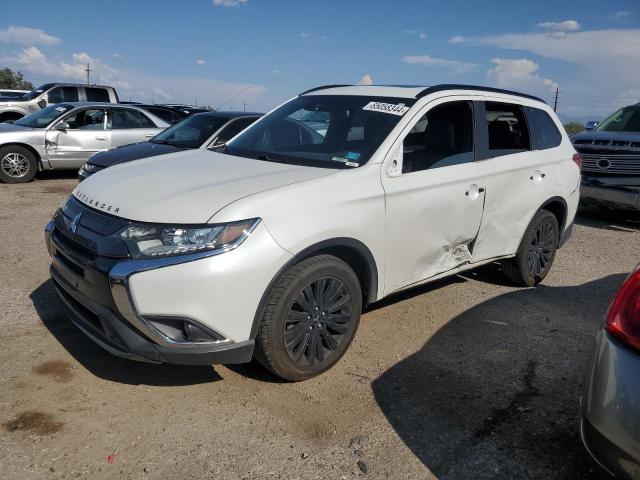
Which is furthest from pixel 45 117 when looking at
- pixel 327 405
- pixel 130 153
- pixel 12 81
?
pixel 12 81

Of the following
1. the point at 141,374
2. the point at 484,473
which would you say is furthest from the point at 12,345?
the point at 484,473

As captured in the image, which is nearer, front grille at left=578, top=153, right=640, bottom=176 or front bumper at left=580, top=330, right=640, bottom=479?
front bumper at left=580, top=330, right=640, bottom=479

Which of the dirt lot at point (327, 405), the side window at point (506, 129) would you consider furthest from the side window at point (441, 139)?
the dirt lot at point (327, 405)

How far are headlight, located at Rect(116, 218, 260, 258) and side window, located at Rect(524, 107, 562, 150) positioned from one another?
3.20 m

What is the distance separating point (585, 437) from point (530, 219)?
9.60 feet

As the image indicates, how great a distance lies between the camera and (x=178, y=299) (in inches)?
104

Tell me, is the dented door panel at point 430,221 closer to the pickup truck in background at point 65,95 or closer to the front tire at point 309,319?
the front tire at point 309,319

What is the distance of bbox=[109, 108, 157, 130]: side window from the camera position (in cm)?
1045

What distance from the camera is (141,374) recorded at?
3352 millimetres

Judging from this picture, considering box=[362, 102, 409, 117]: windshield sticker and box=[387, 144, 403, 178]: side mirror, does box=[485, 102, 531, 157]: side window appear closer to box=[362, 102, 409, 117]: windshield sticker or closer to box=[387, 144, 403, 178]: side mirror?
box=[362, 102, 409, 117]: windshield sticker

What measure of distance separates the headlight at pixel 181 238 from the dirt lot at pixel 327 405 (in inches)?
36.6

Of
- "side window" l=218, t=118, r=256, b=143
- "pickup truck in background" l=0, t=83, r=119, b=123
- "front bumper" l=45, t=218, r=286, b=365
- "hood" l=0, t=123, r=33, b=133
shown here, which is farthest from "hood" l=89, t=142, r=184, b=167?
"pickup truck in background" l=0, t=83, r=119, b=123

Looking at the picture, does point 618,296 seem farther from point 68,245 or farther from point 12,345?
point 12,345

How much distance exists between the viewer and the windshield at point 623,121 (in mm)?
8844
